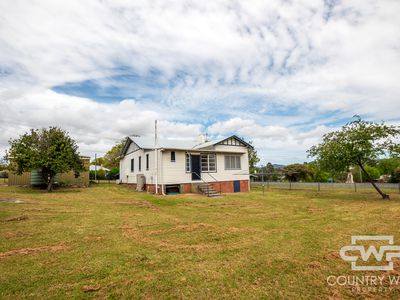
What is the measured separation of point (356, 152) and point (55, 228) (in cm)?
1710

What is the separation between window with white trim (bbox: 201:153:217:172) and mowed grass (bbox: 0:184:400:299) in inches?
464

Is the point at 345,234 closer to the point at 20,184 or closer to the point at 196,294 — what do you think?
the point at 196,294

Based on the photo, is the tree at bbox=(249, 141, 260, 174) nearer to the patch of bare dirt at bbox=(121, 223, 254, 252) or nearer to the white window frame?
the white window frame

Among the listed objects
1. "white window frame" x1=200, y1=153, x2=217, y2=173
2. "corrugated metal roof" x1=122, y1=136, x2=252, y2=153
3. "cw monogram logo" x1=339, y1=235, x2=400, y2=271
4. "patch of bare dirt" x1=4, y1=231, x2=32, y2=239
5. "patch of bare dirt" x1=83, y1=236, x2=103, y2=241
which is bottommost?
"cw monogram logo" x1=339, y1=235, x2=400, y2=271

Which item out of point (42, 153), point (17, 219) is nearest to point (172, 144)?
point (42, 153)

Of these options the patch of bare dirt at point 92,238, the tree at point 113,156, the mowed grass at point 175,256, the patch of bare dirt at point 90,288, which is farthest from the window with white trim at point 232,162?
the tree at point 113,156

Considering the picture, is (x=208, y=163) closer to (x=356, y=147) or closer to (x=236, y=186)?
(x=236, y=186)

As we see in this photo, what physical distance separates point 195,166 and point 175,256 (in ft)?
50.3

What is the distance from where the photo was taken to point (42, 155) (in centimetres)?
1856

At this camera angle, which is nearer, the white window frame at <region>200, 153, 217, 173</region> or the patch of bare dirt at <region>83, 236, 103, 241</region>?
the patch of bare dirt at <region>83, 236, 103, 241</region>

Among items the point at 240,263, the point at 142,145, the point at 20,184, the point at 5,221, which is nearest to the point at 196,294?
the point at 240,263

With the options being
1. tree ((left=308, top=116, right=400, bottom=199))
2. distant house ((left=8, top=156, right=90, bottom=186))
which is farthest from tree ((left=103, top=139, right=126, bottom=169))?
tree ((left=308, top=116, right=400, bottom=199))

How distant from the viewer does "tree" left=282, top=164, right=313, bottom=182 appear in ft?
126

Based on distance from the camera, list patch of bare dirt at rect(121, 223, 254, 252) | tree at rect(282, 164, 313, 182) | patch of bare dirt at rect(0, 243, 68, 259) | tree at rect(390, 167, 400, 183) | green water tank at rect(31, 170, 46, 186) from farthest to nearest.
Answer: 1. tree at rect(282, 164, 313, 182)
2. tree at rect(390, 167, 400, 183)
3. green water tank at rect(31, 170, 46, 186)
4. patch of bare dirt at rect(121, 223, 254, 252)
5. patch of bare dirt at rect(0, 243, 68, 259)
